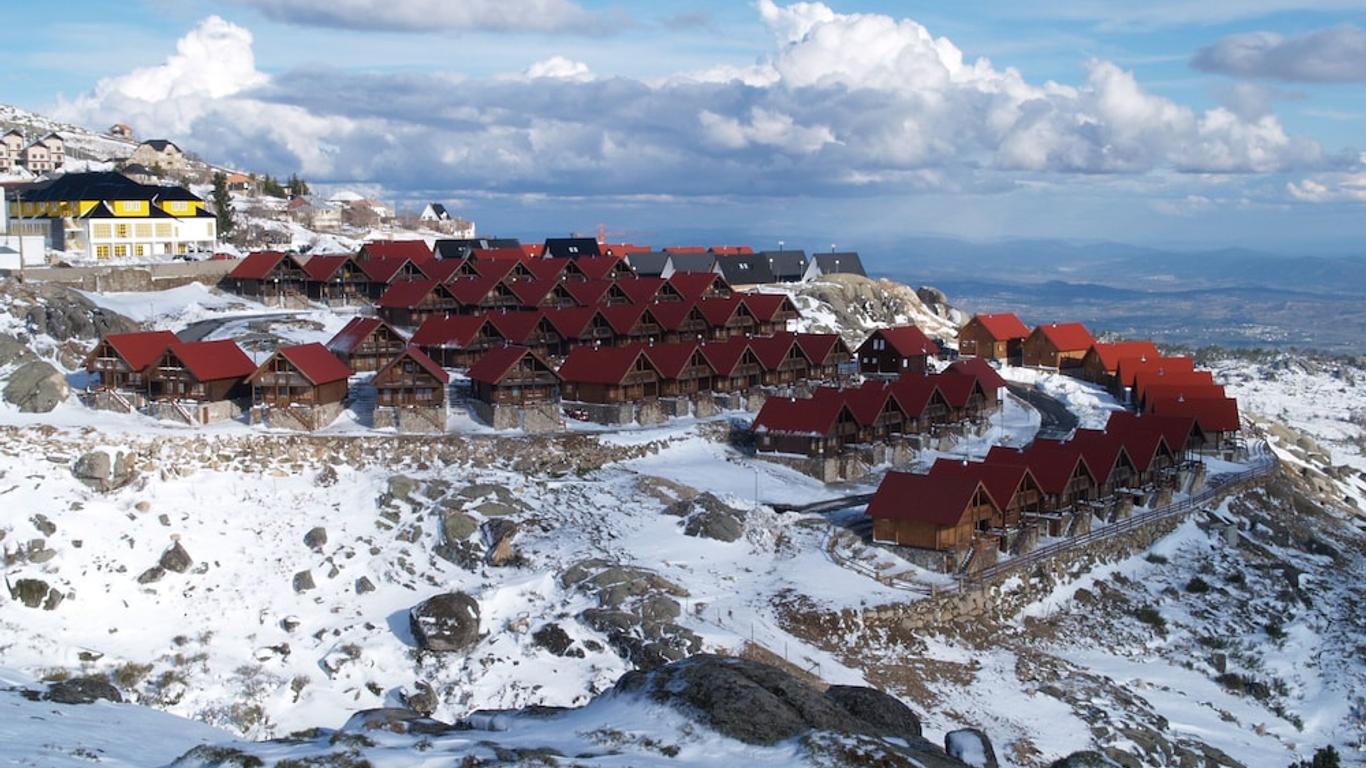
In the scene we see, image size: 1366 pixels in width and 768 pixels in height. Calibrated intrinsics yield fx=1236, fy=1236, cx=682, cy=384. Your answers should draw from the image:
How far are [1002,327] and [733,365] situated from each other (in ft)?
118

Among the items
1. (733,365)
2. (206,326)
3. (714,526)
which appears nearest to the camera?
(714,526)

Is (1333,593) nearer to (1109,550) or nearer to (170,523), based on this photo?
(1109,550)

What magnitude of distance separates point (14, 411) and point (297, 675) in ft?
73.9

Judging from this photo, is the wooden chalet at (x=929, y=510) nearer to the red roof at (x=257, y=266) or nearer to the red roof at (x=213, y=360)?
the red roof at (x=213, y=360)

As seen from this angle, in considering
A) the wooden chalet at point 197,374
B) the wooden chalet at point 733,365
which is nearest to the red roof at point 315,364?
the wooden chalet at point 197,374

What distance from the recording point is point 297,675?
39.7 meters

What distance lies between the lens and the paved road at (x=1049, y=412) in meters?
71.5

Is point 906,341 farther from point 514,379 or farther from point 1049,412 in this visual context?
point 514,379

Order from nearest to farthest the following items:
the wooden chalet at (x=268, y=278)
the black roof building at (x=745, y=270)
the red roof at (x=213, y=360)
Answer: the red roof at (x=213, y=360)
the wooden chalet at (x=268, y=278)
the black roof building at (x=745, y=270)

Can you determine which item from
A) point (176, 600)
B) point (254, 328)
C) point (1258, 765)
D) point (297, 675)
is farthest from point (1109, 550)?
point (254, 328)

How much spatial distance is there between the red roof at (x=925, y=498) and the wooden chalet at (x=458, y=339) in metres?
28.2

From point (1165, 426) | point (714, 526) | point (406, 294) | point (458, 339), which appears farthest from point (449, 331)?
point (1165, 426)

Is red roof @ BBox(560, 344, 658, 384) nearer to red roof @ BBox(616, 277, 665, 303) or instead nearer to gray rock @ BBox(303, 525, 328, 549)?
gray rock @ BBox(303, 525, 328, 549)

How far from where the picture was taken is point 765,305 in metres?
84.8
